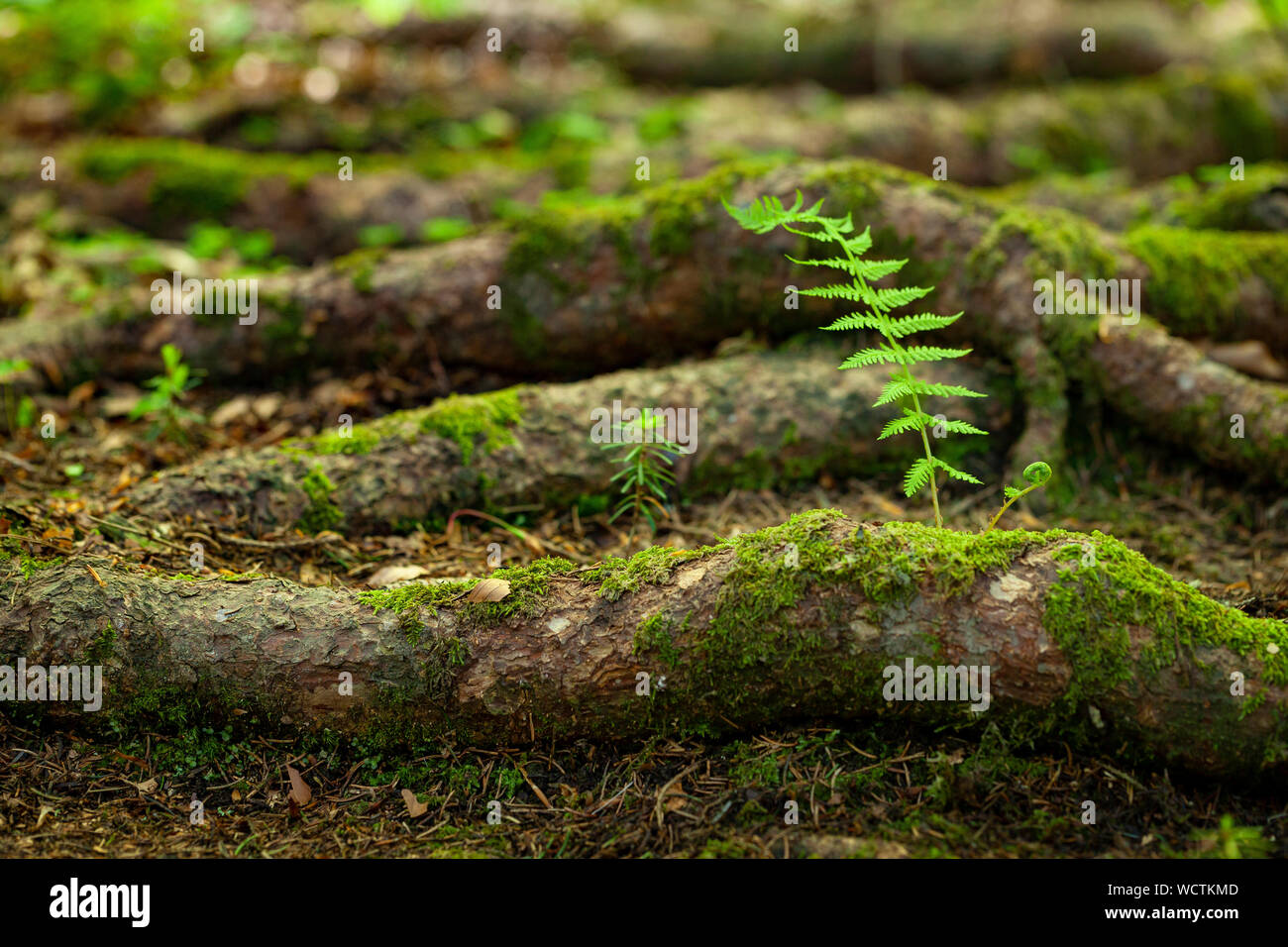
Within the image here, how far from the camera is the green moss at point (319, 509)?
367cm

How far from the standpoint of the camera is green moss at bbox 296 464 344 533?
3670mm

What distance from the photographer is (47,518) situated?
328cm

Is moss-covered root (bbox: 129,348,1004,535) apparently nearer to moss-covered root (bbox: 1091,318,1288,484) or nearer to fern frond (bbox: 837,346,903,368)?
moss-covered root (bbox: 1091,318,1288,484)

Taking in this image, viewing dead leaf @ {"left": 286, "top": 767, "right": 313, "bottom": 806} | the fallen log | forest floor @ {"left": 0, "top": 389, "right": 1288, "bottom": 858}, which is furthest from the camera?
the fallen log

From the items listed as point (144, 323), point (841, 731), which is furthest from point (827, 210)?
point (144, 323)

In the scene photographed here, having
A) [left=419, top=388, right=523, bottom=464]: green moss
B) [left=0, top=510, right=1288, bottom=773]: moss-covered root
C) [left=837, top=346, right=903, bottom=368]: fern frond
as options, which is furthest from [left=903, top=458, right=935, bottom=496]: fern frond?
[left=419, top=388, right=523, bottom=464]: green moss

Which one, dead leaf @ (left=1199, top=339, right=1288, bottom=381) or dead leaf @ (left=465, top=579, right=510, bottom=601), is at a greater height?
dead leaf @ (left=1199, top=339, right=1288, bottom=381)

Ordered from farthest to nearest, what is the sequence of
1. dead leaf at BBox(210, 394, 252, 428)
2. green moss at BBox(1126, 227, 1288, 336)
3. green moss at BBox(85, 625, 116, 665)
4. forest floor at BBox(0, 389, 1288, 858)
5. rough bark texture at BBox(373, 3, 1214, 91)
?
rough bark texture at BBox(373, 3, 1214, 91)
dead leaf at BBox(210, 394, 252, 428)
green moss at BBox(1126, 227, 1288, 336)
green moss at BBox(85, 625, 116, 665)
forest floor at BBox(0, 389, 1288, 858)

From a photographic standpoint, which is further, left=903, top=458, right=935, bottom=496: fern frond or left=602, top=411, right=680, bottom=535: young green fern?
left=602, top=411, right=680, bottom=535: young green fern

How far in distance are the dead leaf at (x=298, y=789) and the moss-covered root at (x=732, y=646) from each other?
17cm

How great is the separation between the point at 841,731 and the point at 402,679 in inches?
55.7

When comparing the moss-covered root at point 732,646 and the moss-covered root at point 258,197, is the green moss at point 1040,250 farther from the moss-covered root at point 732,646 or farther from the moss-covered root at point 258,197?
the moss-covered root at point 258,197

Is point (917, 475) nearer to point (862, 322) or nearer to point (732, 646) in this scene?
point (862, 322)

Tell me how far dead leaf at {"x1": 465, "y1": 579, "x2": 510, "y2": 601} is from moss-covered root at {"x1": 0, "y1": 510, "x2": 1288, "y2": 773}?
4 centimetres
